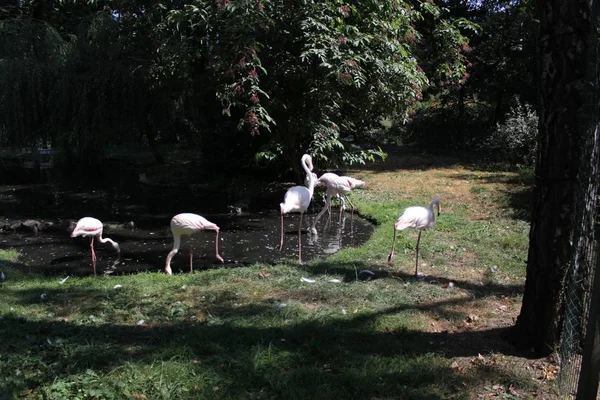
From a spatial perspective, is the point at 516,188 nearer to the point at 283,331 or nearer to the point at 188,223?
the point at 188,223

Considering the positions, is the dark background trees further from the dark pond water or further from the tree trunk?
the tree trunk

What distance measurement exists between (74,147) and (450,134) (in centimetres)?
1574

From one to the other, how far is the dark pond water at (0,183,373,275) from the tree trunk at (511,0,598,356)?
437 cm

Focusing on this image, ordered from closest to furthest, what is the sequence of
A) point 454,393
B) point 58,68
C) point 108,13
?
point 454,393
point 58,68
point 108,13

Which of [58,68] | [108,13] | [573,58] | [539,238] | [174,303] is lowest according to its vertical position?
[174,303]

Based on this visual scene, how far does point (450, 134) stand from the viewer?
22641 mm

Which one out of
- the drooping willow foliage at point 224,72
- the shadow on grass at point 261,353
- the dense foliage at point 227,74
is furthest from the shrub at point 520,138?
the shadow on grass at point 261,353

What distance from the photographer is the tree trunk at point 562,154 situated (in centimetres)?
330

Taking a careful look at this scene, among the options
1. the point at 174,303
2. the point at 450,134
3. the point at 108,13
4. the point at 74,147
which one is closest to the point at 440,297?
the point at 174,303

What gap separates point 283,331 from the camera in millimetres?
4156

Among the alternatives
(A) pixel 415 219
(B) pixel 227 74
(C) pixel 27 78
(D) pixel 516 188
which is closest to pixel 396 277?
(A) pixel 415 219

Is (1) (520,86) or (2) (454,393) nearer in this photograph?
(2) (454,393)

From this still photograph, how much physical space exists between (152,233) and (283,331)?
6.09m

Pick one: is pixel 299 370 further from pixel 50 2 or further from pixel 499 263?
pixel 50 2
